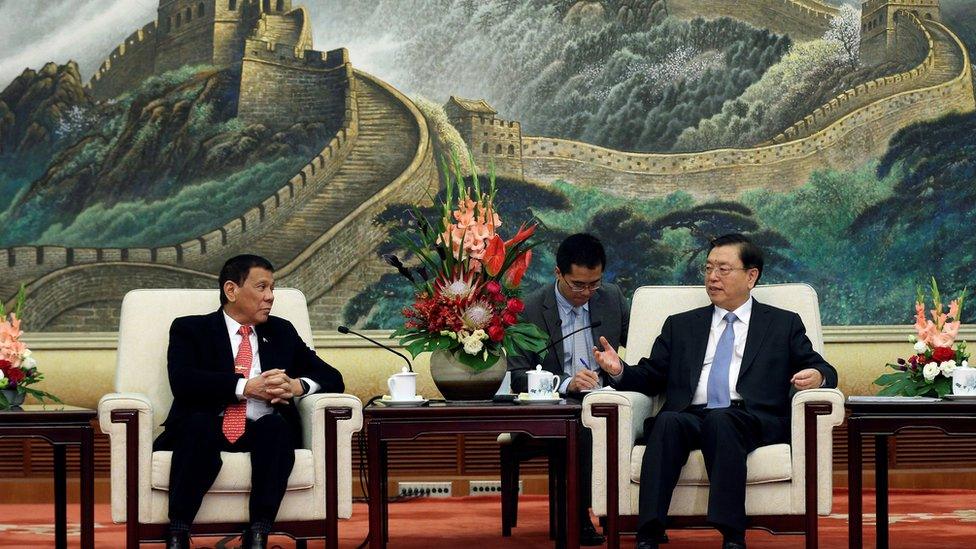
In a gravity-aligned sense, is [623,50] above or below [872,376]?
above

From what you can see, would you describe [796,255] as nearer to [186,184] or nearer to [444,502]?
[444,502]

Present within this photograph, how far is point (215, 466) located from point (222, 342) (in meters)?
0.56

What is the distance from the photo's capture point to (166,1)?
6812 millimetres

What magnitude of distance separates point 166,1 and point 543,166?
82.9 inches

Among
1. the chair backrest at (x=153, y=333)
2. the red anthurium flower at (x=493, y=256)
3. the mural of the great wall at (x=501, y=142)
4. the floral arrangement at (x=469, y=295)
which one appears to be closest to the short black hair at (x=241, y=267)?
the chair backrest at (x=153, y=333)

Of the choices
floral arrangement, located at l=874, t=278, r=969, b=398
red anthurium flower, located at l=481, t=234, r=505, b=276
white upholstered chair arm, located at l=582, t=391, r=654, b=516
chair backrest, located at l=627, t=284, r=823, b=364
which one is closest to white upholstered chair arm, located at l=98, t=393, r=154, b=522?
red anthurium flower, located at l=481, t=234, r=505, b=276

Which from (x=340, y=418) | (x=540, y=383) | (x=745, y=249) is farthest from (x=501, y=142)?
(x=340, y=418)

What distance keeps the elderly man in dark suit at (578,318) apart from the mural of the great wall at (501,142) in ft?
4.92

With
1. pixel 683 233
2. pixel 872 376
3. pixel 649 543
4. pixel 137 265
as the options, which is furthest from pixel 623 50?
pixel 649 543

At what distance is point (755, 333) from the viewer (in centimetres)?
450

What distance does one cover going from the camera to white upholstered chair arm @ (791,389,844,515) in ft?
13.4

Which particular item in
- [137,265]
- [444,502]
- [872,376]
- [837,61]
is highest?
[837,61]

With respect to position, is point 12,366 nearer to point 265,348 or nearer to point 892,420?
point 265,348

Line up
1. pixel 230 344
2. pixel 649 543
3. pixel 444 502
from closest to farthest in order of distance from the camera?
pixel 649 543, pixel 230 344, pixel 444 502
